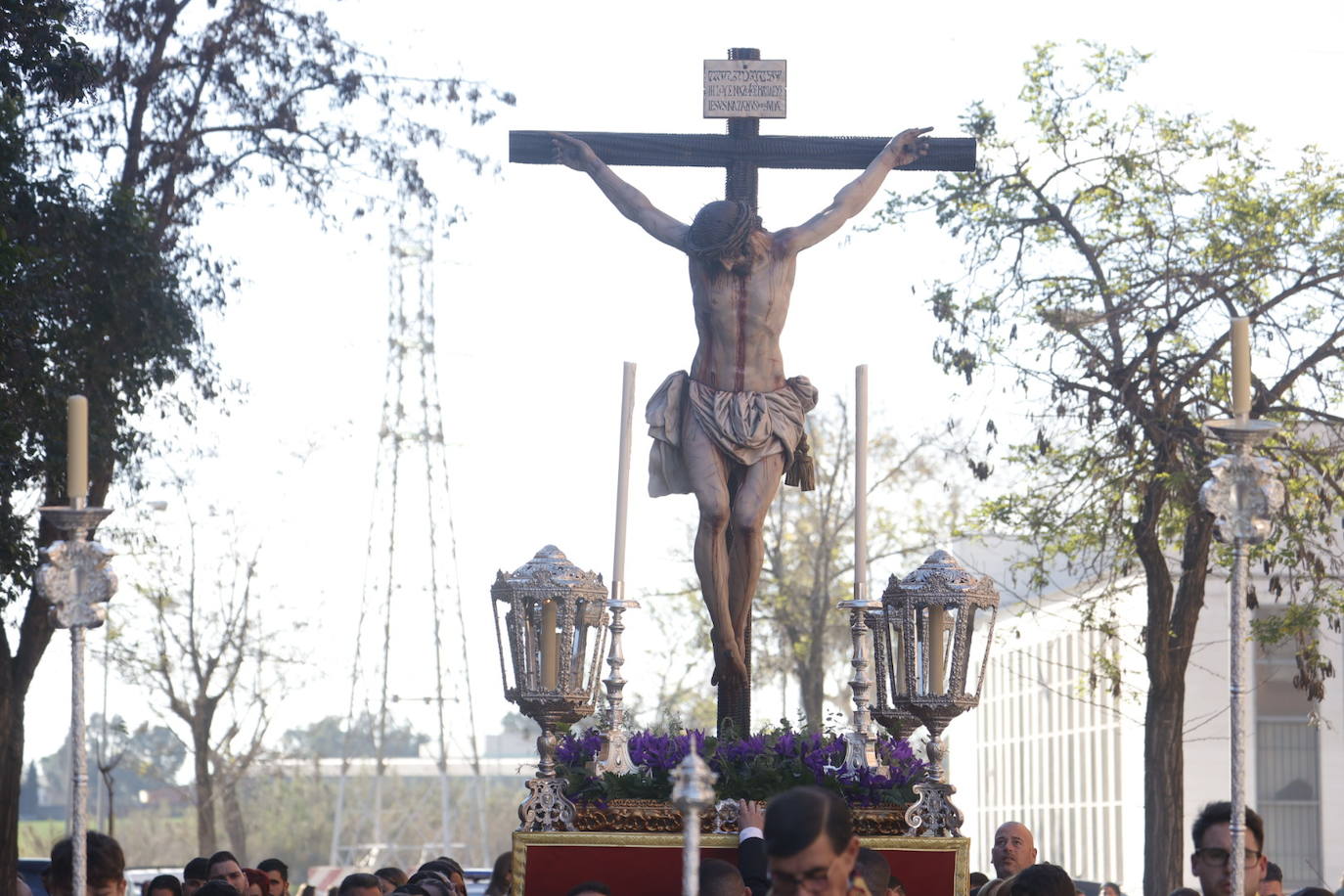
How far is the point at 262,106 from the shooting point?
816 inches

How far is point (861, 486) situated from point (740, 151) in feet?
6.71

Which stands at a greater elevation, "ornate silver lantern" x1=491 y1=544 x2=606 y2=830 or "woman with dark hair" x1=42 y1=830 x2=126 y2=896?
"ornate silver lantern" x1=491 y1=544 x2=606 y2=830

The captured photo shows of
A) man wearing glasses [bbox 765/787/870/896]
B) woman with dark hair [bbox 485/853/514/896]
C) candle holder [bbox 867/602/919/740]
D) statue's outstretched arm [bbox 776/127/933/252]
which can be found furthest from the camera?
woman with dark hair [bbox 485/853/514/896]

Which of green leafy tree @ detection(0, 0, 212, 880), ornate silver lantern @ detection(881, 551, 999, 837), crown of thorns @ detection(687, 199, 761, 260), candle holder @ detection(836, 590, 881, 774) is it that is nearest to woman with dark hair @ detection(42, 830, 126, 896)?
candle holder @ detection(836, 590, 881, 774)

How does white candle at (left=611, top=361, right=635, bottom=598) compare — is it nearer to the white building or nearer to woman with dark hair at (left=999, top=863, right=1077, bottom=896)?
woman with dark hair at (left=999, top=863, right=1077, bottom=896)

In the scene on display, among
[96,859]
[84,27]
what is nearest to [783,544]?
[84,27]

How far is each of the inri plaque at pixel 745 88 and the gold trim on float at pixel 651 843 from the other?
11.2 ft

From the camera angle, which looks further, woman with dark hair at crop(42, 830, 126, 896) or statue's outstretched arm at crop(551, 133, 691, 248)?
statue's outstretched arm at crop(551, 133, 691, 248)

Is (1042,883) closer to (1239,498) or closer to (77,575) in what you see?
(1239,498)

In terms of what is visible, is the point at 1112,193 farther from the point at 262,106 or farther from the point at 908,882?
the point at 908,882

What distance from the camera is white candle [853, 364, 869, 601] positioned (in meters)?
7.76

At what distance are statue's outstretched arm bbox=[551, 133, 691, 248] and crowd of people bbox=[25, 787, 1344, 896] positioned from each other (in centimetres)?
261

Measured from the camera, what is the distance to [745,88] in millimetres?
9367

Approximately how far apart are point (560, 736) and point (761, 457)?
4.48 feet
